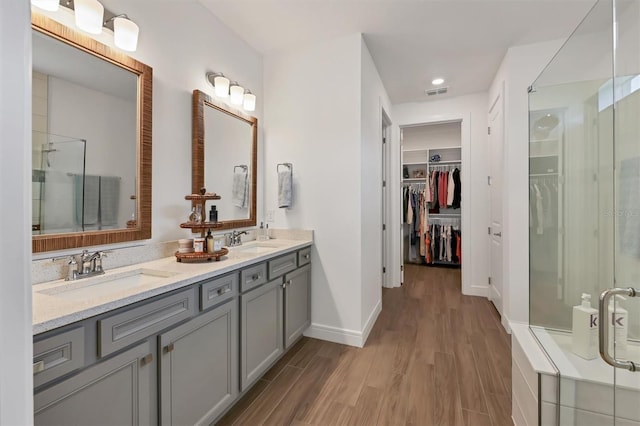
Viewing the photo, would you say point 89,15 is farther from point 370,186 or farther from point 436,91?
point 436,91

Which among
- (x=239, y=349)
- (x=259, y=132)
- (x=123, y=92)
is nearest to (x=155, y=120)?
(x=123, y=92)

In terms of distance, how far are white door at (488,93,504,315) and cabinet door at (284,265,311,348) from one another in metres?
2.19

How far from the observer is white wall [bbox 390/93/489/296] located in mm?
3936

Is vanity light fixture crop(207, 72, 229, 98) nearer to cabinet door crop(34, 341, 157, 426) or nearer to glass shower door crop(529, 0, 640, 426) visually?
cabinet door crop(34, 341, 157, 426)

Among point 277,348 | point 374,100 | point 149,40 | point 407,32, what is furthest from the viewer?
point 374,100

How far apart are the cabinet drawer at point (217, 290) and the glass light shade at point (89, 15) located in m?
1.39

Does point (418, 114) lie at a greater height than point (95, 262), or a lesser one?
greater

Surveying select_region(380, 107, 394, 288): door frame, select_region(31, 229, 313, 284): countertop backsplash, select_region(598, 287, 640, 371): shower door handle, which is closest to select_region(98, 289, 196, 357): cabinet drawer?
select_region(31, 229, 313, 284): countertop backsplash

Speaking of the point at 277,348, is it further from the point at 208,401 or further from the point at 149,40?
the point at 149,40

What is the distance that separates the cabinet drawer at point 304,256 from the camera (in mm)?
2544

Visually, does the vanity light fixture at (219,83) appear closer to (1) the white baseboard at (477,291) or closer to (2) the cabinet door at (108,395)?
(2) the cabinet door at (108,395)

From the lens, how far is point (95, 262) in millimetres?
1480

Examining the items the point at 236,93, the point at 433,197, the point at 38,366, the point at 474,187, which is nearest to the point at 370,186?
the point at 236,93

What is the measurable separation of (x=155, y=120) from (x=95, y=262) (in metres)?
0.93
